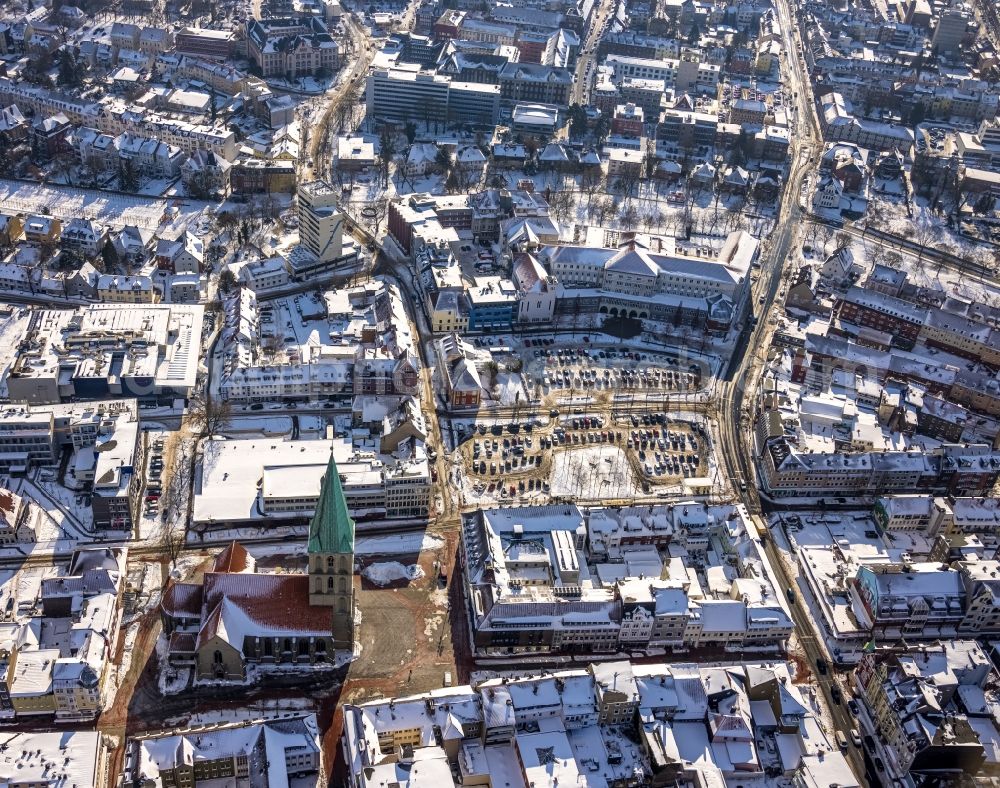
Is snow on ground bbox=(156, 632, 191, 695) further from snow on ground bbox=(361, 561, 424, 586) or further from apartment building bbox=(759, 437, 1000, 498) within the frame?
apartment building bbox=(759, 437, 1000, 498)

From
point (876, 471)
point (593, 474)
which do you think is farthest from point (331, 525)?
point (876, 471)

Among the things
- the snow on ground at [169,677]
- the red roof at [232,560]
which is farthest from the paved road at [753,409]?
the snow on ground at [169,677]

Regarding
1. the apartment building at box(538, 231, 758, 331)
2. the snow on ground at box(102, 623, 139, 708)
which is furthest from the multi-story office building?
the snow on ground at box(102, 623, 139, 708)

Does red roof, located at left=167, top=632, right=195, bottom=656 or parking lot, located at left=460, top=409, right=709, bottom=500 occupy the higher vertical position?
Result: parking lot, located at left=460, top=409, right=709, bottom=500

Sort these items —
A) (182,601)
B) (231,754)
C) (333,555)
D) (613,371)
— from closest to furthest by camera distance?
(231,754)
(333,555)
(182,601)
(613,371)

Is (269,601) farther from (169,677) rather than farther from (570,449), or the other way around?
(570,449)

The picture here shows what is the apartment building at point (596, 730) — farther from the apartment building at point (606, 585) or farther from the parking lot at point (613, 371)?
the parking lot at point (613, 371)
